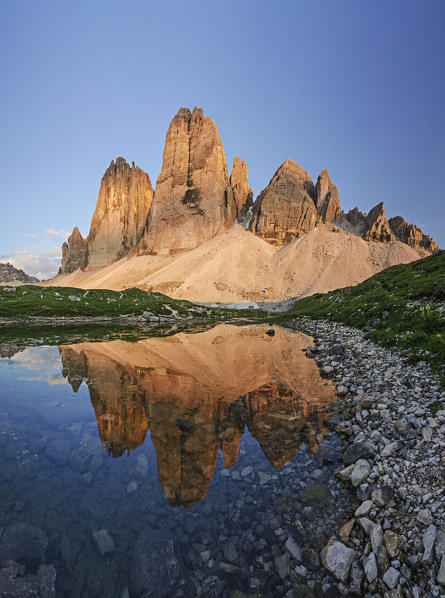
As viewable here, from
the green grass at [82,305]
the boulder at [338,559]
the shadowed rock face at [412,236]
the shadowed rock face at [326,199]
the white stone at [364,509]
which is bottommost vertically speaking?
the boulder at [338,559]

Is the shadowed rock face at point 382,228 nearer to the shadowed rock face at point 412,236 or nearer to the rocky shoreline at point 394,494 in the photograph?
the shadowed rock face at point 412,236

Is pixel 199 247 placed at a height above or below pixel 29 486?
above

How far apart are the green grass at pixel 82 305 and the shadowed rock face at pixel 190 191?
285 feet

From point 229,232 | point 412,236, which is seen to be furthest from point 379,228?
point 229,232

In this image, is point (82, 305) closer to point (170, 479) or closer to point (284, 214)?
point (170, 479)

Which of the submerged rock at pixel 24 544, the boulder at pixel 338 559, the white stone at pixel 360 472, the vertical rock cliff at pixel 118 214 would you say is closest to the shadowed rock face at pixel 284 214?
the vertical rock cliff at pixel 118 214

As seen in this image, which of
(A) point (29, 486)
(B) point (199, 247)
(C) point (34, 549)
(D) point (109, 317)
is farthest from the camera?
(B) point (199, 247)

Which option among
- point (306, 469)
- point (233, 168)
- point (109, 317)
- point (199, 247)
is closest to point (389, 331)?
point (306, 469)

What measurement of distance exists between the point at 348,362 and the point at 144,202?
604 feet

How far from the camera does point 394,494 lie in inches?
183

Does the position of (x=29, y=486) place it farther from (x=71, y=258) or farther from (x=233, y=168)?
(x=71, y=258)

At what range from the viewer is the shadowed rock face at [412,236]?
127 meters

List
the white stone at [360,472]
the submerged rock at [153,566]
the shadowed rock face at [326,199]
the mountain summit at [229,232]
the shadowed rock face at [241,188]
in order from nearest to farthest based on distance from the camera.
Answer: the submerged rock at [153,566]
the white stone at [360,472]
the mountain summit at [229,232]
the shadowed rock face at [326,199]
the shadowed rock face at [241,188]

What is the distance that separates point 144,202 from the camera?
577ft
